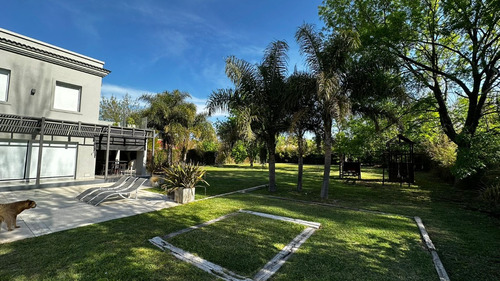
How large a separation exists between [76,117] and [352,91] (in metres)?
14.6

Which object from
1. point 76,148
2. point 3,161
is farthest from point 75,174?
point 3,161

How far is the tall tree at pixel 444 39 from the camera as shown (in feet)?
33.1

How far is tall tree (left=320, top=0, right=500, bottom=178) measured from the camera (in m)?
10.1

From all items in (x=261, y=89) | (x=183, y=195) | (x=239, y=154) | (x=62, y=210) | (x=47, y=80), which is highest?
(x=47, y=80)

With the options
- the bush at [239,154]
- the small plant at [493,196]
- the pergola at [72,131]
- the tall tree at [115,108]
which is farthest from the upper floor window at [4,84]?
the bush at [239,154]

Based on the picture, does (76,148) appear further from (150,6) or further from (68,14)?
(150,6)

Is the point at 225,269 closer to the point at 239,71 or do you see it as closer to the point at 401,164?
the point at 239,71

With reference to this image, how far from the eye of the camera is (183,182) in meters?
8.44

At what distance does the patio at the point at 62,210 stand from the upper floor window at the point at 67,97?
479 cm

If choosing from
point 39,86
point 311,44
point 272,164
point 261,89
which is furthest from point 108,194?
point 311,44

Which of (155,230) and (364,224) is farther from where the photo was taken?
(364,224)

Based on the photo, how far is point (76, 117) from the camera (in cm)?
1275

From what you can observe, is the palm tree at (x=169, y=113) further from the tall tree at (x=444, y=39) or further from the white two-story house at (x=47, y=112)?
the tall tree at (x=444, y=39)

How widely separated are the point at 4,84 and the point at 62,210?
828 centimetres
